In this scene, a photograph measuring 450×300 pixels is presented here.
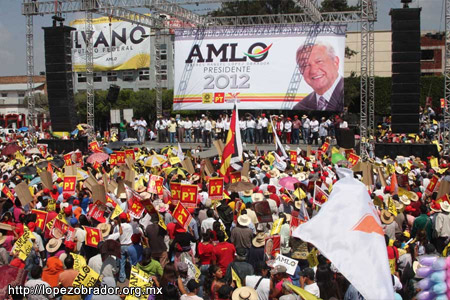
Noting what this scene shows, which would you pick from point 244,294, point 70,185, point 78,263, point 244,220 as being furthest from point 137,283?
point 70,185

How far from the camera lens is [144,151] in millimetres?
17781

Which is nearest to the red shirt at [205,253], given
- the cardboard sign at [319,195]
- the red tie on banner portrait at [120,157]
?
the cardboard sign at [319,195]

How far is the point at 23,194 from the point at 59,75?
623 inches

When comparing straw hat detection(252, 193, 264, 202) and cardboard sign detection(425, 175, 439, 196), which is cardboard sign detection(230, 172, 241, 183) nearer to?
straw hat detection(252, 193, 264, 202)

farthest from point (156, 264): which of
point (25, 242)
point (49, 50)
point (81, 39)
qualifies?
point (81, 39)

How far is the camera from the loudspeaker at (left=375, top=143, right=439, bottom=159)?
19859 mm

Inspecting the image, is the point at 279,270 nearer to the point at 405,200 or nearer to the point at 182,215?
the point at 182,215

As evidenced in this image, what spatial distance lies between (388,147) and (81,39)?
37393 millimetres

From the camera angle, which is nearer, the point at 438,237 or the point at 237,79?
the point at 438,237

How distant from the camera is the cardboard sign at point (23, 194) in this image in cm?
1020

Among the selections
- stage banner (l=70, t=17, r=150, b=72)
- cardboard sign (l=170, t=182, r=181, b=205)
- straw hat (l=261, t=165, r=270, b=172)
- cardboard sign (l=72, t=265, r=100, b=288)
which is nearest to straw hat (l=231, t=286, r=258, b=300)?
cardboard sign (l=72, t=265, r=100, b=288)

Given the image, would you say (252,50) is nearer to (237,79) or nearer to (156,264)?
(237,79)

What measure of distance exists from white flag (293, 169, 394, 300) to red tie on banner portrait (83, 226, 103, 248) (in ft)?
12.3

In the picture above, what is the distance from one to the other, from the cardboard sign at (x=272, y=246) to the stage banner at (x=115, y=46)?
41717mm
